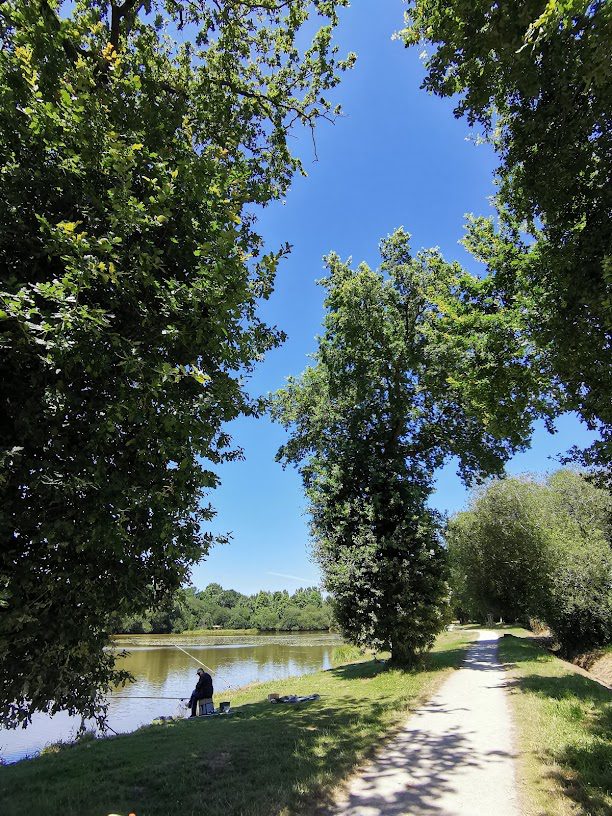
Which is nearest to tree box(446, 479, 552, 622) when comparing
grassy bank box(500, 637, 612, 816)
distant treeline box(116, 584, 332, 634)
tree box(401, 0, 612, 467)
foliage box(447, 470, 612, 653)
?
foliage box(447, 470, 612, 653)

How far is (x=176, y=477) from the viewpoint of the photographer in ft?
14.5

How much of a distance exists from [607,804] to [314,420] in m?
13.6

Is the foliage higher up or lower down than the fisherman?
higher up

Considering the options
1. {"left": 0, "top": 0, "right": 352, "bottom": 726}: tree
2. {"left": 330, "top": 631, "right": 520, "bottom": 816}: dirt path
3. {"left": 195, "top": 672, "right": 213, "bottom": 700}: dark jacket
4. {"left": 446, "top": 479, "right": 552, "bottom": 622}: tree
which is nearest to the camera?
{"left": 0, "top": 0, "right": 352, "bottom": 726}: tree

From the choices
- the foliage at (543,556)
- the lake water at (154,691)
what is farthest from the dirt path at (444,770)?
the foliage at (543,556)

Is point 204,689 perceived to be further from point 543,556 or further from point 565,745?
point 543,556

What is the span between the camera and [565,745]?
623 cm

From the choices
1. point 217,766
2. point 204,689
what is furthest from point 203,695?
point 217,766

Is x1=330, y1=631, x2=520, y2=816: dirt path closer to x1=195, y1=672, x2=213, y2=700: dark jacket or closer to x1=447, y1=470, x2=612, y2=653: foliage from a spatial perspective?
x1=195, y1=672, x2=213, y2=700: dark jacket

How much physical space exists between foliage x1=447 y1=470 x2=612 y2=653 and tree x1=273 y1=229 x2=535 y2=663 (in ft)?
18.3

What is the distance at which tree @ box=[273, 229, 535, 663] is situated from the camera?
47.8ft

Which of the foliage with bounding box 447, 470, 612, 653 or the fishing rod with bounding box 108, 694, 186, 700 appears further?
the foliage with bounding box 447, 470, 612, 653

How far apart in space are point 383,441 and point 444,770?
11935mm

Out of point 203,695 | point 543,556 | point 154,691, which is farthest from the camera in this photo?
point 543,556
